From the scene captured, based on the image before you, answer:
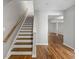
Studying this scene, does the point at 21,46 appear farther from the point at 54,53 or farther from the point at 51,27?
the point at 51,27

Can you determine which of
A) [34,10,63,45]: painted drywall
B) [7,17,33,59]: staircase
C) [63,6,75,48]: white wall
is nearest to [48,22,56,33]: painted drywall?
[34,10,63,45]: painted drywall

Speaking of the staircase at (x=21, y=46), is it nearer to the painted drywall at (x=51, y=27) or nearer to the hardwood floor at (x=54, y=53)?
the hardwood floor at (x=54, y=53)

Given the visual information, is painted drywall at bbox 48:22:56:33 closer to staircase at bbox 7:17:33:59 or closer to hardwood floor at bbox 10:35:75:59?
hardwood floor at bbox 10:35:75:59

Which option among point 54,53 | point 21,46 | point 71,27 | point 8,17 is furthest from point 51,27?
point 8,17

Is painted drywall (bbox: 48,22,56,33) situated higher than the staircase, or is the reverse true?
painted drywall (bbox: 48,22,56,33)

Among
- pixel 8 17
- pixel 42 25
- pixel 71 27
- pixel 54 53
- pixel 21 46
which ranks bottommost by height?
pixel 54 53

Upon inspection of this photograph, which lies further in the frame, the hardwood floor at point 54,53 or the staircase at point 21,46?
the hardwood floor at point 54,53

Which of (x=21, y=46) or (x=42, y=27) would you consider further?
(x=42, y=27)

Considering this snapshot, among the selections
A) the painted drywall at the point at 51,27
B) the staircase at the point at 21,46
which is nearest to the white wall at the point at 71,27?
the staircase at the point at 21,46

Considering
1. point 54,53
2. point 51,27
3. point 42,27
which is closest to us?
point 54,53

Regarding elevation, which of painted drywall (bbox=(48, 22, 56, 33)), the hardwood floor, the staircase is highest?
painted drywall (bbox=(48, 22, 56, 33))

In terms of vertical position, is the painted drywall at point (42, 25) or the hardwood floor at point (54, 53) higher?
the painted drywall at point (42, 25)

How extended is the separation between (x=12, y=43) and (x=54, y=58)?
1.90 meters

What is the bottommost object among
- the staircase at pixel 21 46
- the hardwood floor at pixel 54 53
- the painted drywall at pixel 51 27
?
the hardwood floor at pixel 54 53
